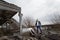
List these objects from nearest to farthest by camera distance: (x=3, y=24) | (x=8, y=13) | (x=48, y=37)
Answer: (x=48, y=37) → (x=8, y=13) → (x=3, y=24)

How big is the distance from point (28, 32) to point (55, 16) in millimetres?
24591

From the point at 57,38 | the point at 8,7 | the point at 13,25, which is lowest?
the point at 57,38

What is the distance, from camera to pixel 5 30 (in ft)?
74.7

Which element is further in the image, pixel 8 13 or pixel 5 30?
pixel 5 30

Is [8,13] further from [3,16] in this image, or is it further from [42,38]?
[42,38]

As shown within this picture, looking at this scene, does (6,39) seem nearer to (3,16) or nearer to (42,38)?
(42,38)

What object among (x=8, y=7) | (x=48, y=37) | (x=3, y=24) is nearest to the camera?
(x=8, y=7)

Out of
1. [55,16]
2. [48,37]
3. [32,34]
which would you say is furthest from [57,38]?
[55,16]

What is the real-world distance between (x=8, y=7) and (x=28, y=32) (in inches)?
161

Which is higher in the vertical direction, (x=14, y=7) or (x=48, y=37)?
(x=14, y=7)

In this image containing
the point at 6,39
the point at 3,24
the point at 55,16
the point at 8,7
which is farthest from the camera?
the point at 55,16

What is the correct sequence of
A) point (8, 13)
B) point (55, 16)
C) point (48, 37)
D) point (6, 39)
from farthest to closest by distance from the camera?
point (55, 16), point (8, 13), point (48, 37), point (6, 39)

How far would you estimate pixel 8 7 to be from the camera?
57.6 feet

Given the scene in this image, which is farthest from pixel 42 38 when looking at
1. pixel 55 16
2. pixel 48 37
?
pixel 55 16
